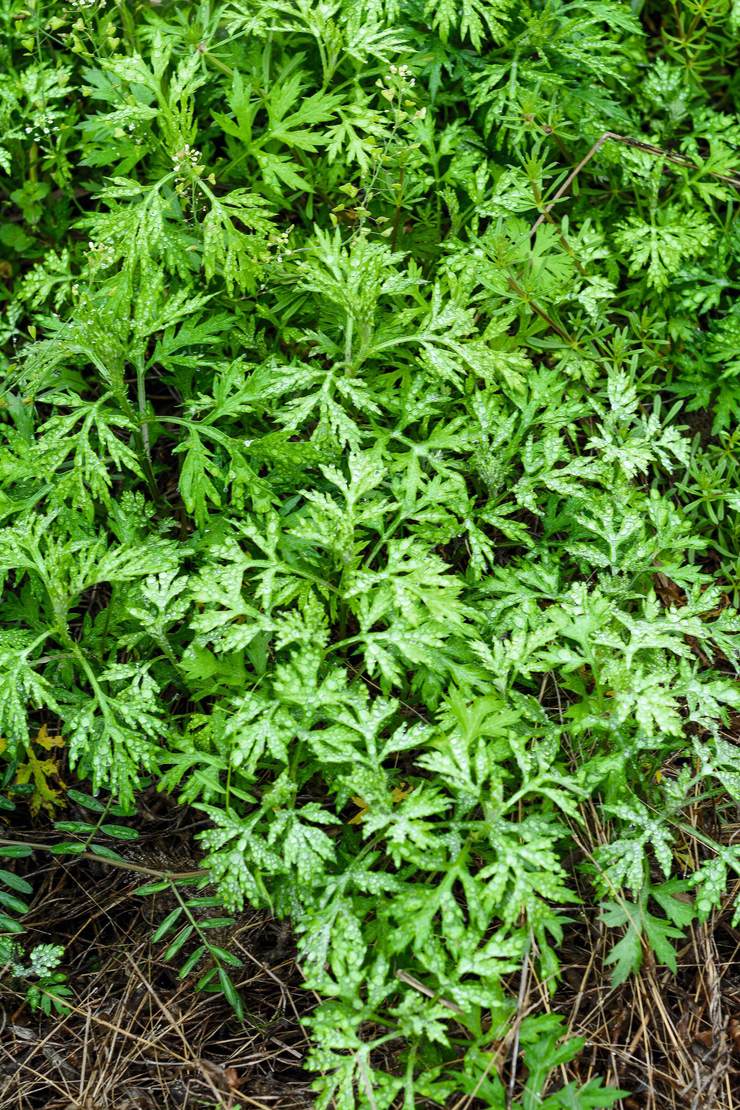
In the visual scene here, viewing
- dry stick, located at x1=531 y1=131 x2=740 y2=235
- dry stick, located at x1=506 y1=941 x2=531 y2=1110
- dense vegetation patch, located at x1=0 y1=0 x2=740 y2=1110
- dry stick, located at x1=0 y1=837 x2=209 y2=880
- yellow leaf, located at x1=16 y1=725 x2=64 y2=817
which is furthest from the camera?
dry stick, located at x1=531 y1=131 x2=740 y2=235

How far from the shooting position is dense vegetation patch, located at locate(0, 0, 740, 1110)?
2.31 m

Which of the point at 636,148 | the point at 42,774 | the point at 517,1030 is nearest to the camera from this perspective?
the point at 517,1030

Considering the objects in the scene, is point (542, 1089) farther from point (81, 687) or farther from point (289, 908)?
point (81, 687)

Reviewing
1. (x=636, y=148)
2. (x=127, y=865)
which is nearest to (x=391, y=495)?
(x=127, y=865)

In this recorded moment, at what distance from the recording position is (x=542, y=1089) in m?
2.18

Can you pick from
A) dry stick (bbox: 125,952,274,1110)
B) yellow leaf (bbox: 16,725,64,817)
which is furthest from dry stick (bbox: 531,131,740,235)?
dry stick (bbox: 125,952,274,1110)

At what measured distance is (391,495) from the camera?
2.89 meters

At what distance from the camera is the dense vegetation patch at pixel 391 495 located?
231 centimetres

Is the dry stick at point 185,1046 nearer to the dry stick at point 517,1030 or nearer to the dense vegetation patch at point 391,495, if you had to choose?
the dense vegetation patch at point 391,495

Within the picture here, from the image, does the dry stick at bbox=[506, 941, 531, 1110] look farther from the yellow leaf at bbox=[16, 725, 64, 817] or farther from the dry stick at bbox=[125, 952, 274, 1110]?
the yellow leaf at bbox=[16, 725, 64, 817]

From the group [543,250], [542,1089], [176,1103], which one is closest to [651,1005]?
[542,1089]

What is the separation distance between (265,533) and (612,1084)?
1.72 metres

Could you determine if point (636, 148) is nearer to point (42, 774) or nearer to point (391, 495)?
point (391, 495)

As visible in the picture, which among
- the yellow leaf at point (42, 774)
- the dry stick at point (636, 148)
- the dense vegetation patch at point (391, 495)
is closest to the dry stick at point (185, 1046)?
the dense vegetation patch at point (391, 495)
